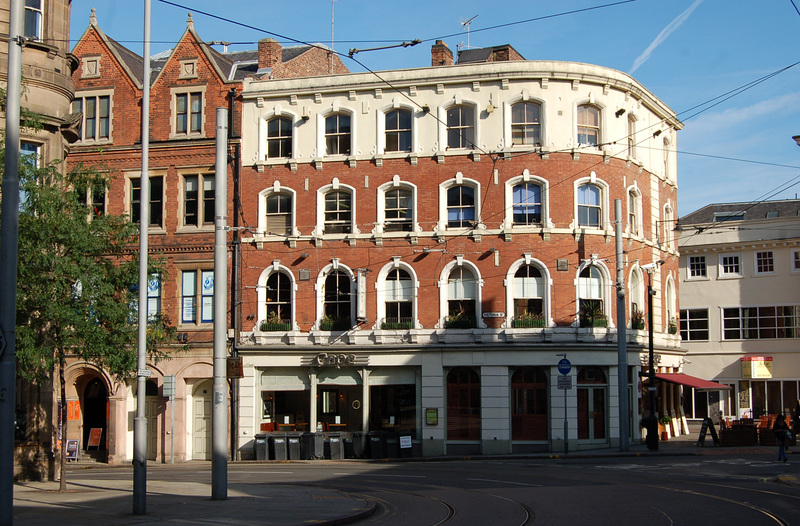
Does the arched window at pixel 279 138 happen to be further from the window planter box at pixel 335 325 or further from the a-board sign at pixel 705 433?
the a-board sign at pixel 705 433

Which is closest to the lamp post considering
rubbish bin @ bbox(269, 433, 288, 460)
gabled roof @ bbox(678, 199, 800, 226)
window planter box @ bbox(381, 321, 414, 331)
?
window planter box @ bbox(381, 321, 414, 331)

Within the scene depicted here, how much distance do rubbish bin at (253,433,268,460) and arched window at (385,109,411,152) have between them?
41.0 ft

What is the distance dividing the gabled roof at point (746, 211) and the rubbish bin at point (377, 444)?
27899 millimetres

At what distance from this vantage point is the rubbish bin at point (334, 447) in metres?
34.2

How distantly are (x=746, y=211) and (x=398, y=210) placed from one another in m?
29.4

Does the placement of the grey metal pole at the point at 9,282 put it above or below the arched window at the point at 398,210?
below

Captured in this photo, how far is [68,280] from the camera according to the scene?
64.7 ft

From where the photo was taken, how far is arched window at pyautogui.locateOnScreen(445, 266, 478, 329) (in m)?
35.4

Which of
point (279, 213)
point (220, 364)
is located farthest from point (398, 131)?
point (220, 364)

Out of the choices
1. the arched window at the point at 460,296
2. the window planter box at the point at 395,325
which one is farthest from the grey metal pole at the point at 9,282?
the arched window at the point at 460,296

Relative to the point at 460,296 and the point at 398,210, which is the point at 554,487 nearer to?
the point at 460,296

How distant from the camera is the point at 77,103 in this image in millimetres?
39312

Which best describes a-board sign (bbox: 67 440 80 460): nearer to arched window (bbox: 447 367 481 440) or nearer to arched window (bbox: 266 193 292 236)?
arched window (bbox: 266 193 292 236)

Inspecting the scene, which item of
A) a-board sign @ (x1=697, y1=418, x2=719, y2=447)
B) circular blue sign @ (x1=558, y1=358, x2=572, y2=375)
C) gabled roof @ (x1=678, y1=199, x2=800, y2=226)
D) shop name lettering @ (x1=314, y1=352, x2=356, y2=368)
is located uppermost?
gabled roof @ (x1=678, y1=199, x2=800, y2=226)
